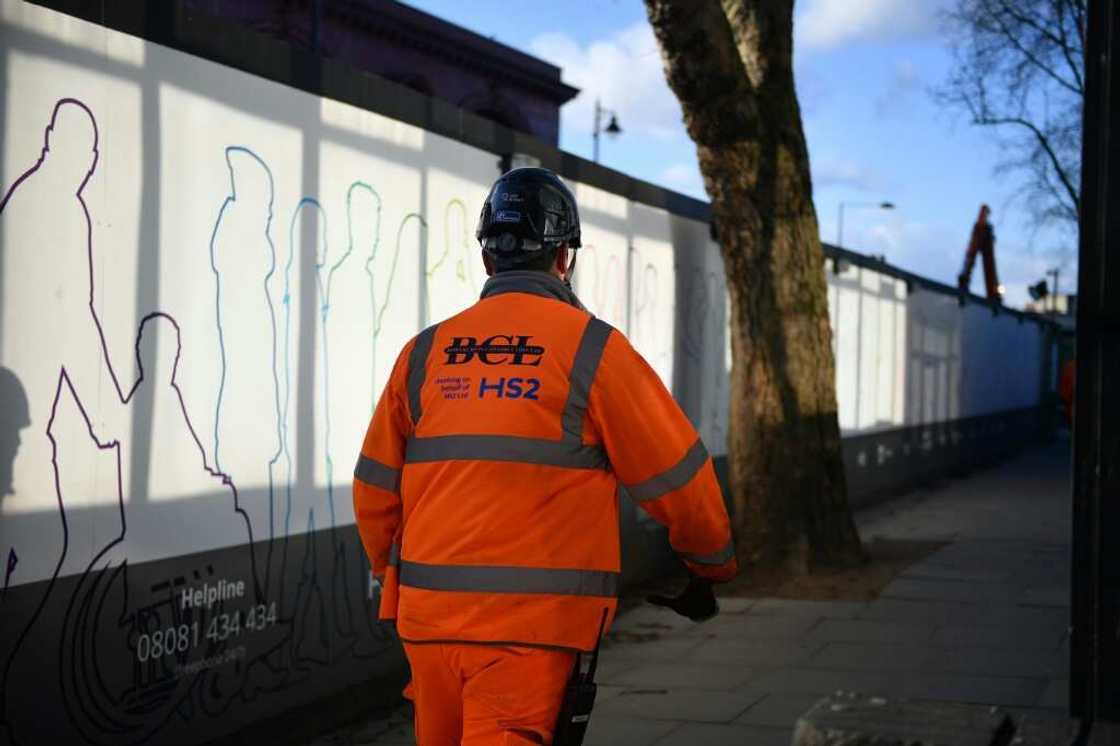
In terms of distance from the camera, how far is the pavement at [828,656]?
729 centimetres

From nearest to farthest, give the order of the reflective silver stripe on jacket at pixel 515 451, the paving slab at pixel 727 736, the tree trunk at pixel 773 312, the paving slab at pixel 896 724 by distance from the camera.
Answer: the reflective silver stripe on jacket at pixel 515 451
the paving slab at pixel 896 724
the paving slab at pixel 727 736
the tree trunk at pixel 773 312

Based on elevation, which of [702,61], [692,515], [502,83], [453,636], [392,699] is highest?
[502,83]

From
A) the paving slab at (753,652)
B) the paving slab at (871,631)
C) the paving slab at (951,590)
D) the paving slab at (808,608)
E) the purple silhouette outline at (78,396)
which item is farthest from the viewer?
the paving slab at (951,590)

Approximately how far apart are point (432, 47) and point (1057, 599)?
1161 inches

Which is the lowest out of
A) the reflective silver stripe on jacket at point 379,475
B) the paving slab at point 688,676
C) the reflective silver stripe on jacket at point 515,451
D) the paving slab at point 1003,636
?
the paving slab at point 688,676

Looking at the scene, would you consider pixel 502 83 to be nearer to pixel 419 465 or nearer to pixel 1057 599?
pixel 1057 599

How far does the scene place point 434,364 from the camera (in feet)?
11.4

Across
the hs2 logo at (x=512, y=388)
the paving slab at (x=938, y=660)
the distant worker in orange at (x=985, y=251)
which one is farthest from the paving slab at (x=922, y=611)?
the distant worker in orange at (x=985, y=251)

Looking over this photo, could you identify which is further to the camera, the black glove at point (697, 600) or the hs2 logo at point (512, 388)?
the black glove at point (697, 600)

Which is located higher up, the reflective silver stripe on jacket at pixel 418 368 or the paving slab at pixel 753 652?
the reflective silver stripe on jacket at pixel 418 368

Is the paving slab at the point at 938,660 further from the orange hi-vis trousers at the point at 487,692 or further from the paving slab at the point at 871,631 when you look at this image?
the orange hi-vis trousers at the point at 487,692

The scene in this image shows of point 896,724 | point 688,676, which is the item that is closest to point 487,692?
point 896,724

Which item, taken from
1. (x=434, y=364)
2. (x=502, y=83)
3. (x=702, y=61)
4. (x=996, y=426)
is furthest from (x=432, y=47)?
(x=434, y=364)

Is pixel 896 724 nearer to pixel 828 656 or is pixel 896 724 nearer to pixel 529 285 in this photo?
pixel 529 285
